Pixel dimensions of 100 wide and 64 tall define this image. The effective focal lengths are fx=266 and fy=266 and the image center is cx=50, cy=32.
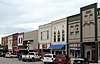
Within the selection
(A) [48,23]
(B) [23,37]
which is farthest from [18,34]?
(A) [48,23]

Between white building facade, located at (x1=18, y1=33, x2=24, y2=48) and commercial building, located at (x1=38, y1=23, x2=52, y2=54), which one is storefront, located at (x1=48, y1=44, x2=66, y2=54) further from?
white building facade, located at (x1=18, y1=33, x2=24, y2=48)

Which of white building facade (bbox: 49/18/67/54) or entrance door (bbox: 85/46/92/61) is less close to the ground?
white building facade (bbox: 49/18/67/54)

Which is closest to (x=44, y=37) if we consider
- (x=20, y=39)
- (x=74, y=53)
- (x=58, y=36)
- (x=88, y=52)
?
→ (x=58, y=36)

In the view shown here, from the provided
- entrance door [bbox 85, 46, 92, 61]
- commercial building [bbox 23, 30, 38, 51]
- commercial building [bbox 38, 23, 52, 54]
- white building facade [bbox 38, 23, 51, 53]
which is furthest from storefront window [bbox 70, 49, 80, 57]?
commercial building [bbox 23, 30, 38, 51]

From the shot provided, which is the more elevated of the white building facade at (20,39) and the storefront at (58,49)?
the white building facade at (20,39)

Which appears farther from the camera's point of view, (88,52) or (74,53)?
(74,53)

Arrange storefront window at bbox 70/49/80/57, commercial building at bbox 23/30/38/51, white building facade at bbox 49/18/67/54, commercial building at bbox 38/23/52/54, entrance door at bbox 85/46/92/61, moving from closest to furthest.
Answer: entrance door at bbox 85/46/92/61
storefront window at bbox 70/49/80/57
white building facade at bbox 49/18/67/54
commercial building at bbox 38/23/52/54
commercial building at bbox 23/30/38/51

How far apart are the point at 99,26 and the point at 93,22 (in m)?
1.60

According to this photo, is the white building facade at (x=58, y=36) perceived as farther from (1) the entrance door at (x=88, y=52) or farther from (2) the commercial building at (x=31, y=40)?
(2) the commercial building at (x=31, y=40)

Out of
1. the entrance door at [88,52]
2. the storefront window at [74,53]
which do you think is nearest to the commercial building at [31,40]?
the storefront window at [74,53]

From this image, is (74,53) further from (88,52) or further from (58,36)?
(58,36)

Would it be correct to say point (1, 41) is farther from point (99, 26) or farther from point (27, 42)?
point (99, 26)

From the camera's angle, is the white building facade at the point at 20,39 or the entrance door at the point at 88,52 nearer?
the entrance door at the point at 88,52

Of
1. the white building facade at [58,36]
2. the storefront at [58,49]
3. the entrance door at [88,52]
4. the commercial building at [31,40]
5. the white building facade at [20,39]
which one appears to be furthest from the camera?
the white building facade at [20,39]
